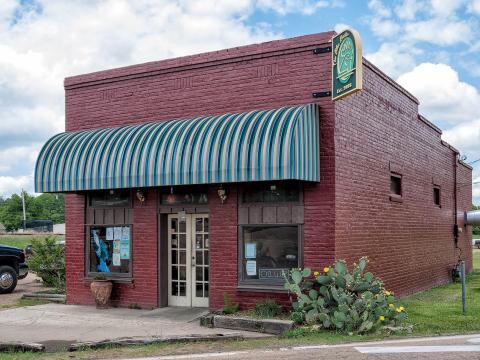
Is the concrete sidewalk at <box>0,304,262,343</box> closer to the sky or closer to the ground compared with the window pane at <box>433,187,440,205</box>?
closer to the ground

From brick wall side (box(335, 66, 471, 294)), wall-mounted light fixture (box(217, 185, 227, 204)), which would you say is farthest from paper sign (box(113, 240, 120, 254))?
brick wall side (box(335, 66, 471, 294))

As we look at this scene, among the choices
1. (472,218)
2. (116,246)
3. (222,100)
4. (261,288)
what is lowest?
(261,288)

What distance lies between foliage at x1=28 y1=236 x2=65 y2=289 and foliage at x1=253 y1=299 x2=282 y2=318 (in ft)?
29.2

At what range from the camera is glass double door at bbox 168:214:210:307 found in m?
13.9

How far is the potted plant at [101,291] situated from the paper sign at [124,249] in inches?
26.4

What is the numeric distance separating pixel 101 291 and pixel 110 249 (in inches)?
43.3

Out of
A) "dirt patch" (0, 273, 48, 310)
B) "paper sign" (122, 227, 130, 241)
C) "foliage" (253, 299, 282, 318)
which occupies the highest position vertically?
"paper sign" (122, 227, 130, 241)

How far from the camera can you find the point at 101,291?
1430cm

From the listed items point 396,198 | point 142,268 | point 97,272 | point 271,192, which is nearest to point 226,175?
point 271,192

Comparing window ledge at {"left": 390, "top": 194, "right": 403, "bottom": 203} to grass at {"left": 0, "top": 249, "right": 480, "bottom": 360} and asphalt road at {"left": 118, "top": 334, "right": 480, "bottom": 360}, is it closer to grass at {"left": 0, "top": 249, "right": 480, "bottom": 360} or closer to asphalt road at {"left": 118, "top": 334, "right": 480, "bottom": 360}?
grass at {"left": 0, "top": 249, "right": 480, "bottom": 360}

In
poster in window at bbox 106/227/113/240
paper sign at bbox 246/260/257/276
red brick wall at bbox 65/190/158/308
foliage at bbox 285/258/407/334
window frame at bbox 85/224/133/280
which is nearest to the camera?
foliage at bbox 285/258/407/334

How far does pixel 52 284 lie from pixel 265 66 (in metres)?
10.6

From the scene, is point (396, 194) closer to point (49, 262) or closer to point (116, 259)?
point (116, 259)

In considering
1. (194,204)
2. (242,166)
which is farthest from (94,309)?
(242,166)
